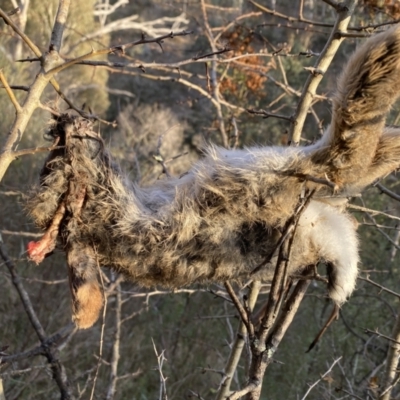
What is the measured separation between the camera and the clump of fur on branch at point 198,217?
5.87 feet

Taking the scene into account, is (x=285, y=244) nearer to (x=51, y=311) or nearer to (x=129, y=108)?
(x=51, y=311)

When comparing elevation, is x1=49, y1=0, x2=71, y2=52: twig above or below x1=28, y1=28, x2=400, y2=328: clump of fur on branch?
above

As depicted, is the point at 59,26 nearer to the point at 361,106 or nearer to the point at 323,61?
the point at 361,106

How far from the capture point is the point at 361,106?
156cm

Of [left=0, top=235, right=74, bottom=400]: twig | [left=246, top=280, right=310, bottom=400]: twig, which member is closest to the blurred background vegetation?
[left=0, top=235, right=74, bottom=400]: twig

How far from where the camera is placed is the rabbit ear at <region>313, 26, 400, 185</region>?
150 centimetres

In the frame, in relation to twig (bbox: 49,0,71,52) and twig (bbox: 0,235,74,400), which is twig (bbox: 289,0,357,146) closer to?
twig (bbox: 49,0,71,52)

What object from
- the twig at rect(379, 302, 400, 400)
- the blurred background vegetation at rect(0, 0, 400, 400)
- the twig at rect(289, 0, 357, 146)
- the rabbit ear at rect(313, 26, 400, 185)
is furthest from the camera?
the blurred background vegetation at rect(0, 0, 400, 400)

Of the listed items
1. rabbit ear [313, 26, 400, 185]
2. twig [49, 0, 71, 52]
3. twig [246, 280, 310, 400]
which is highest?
twig [49, 0, 71, 52]

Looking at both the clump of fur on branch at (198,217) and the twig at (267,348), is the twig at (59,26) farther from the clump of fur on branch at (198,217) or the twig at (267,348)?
the twig at (267,348)

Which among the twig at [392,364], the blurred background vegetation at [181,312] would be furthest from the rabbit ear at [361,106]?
the blurred background vegetation at [181,312]

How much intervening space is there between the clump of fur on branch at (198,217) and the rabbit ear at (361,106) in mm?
38

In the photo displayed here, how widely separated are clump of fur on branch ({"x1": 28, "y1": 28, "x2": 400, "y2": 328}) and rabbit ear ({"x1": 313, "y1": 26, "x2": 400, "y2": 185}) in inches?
1.5

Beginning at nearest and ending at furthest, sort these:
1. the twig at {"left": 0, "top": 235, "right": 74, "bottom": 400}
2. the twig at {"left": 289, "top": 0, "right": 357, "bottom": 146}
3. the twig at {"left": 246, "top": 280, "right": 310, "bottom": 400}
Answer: the twig at {"left": 246, "top": 280, "right": 310, "bottom": 400} < the twig at {"left": 289, "top": 0, "right": 357, "bottom": 146} < the twig at {"left": 0, "top": 235, "right": 74, "bottom": 400}
